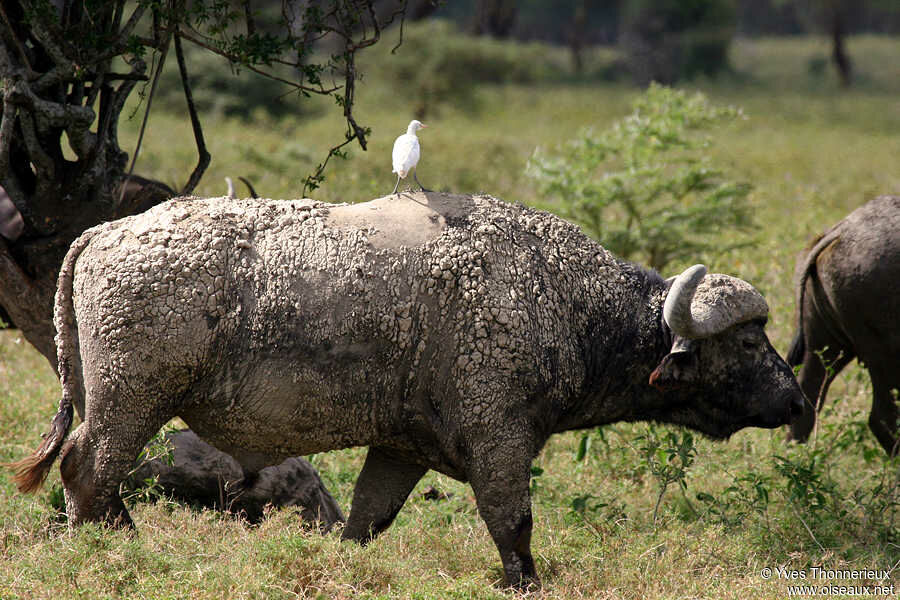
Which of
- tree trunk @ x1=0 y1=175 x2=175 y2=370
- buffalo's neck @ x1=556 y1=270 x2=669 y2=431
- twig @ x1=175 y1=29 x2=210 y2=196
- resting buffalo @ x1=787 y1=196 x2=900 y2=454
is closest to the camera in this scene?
buffalo's neck @ x1=556 y1=270 x2=669 y2=431

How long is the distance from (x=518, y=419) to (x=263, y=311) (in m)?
1.31

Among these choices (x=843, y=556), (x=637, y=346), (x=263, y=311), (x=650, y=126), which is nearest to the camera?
(x=263, y=311)

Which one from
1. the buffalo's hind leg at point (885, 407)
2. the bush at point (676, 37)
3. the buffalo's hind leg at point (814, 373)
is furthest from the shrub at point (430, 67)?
the buffalo's hind leg at point (885, 407)

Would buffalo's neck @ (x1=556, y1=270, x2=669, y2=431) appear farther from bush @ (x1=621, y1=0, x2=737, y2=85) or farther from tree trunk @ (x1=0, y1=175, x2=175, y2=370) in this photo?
bush @ (x1=621, y1=0, x2=737, y2=85)

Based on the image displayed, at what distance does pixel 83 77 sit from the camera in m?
6.23

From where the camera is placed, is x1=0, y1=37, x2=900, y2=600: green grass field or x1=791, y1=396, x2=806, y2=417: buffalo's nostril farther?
x1=791, y1=396, x2=806, y2=417: buffalo's nostril

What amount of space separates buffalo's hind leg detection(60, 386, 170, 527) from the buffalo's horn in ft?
8.28

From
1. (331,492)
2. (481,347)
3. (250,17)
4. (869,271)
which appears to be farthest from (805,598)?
(250,17)

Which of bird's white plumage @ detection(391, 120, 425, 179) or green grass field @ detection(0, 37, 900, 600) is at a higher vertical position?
bird's white plumage @ detection(391, 120, 425, 179)

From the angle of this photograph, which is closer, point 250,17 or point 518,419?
point 518,419

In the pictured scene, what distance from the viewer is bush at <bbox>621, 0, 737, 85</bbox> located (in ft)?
157

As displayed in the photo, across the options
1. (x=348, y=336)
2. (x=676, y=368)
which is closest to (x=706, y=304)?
(x=676, y=368)

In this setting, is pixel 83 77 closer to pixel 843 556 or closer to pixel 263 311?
pixel 263 311

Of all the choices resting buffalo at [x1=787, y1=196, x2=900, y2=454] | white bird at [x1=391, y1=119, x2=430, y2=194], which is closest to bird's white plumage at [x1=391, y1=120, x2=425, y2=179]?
white bird at [x1=391, y1=119, x2=430, y2=194]
